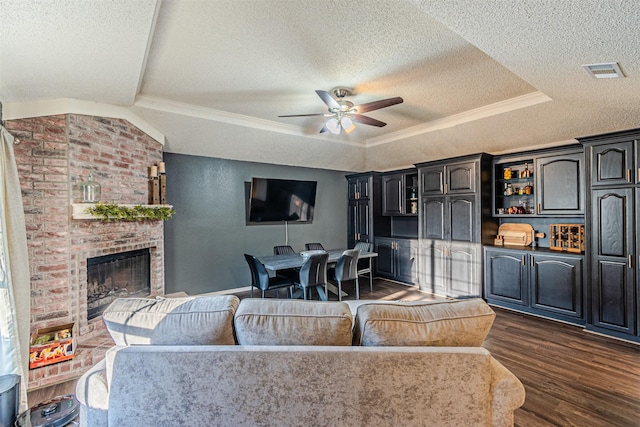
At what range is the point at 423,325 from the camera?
4.85 feet

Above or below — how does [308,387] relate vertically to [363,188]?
below

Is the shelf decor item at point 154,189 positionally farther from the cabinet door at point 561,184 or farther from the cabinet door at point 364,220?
the cabinet door at point 561,184

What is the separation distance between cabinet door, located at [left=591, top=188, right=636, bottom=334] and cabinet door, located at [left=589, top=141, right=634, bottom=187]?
115 mm

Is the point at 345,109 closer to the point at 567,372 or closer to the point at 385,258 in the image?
the point at 567,372

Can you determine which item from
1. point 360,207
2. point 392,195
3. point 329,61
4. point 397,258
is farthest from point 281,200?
point 329,61

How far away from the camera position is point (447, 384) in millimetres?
1346

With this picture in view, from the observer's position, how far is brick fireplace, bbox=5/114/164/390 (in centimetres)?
247

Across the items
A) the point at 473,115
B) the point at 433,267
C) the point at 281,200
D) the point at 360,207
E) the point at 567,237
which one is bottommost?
the point at 433,267

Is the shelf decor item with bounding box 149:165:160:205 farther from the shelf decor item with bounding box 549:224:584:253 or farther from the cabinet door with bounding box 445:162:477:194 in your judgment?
the shelf decor item with bounding box 549:224:584:253

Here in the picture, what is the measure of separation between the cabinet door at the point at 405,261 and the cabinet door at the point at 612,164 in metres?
2.76

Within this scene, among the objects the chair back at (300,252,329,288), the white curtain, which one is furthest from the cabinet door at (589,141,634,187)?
the white curtain

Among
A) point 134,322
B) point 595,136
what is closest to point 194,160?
point 134,322

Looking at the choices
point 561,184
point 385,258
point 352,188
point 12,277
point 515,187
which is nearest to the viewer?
point 12,277

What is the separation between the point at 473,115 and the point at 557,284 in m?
2.40
